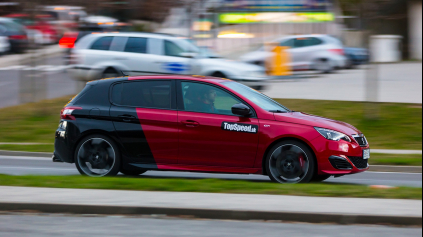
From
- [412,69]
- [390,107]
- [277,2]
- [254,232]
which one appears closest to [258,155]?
[254,232]

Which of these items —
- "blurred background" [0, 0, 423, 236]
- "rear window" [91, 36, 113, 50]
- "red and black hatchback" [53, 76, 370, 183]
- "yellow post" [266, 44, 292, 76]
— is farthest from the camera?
"yellow post" [266, 44, 292, 76]

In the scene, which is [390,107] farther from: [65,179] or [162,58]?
[65,179]

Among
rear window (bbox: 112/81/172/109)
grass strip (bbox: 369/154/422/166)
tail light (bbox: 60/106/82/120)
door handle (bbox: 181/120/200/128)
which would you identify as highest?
rear window (bbox: 112/81/172/109)

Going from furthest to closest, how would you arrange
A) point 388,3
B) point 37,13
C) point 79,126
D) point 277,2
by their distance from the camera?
point 277,2
point 37,13
point 388,3
point 79,126

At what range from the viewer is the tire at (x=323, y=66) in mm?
24750

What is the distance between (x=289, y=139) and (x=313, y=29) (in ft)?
88.6

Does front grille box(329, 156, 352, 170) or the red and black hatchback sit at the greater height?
the red and black hatchback

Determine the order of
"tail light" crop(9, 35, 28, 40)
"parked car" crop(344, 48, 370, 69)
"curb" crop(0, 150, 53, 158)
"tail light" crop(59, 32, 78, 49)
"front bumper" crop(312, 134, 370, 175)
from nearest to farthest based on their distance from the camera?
"front bumper" crop(312, 134, 370, 175), "curb" crop(0, 150, 53, 158), "tail light" crop(59, 32, 78, 49), "parked car" crop(344, 48, 370, 69), "tail light" crop(9, 35, 28, 40)

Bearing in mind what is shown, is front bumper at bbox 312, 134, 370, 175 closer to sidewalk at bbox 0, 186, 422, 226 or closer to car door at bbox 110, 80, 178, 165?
sidewalk at bbox 0, 186, 422, 226

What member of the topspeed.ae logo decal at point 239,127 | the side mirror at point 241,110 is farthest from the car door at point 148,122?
the side mirror at point 241,110

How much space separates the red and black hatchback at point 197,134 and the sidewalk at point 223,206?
1.28 meters

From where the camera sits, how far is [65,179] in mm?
8383

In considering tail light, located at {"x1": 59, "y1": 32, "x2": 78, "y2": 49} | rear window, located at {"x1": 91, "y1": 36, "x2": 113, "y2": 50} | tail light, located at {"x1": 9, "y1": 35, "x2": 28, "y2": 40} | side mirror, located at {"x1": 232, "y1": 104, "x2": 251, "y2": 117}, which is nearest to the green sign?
tail light, located at {"x1": 59, "y1": 32, "x2": 78, "y2": 49}

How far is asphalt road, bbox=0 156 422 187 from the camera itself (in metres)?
9.51
